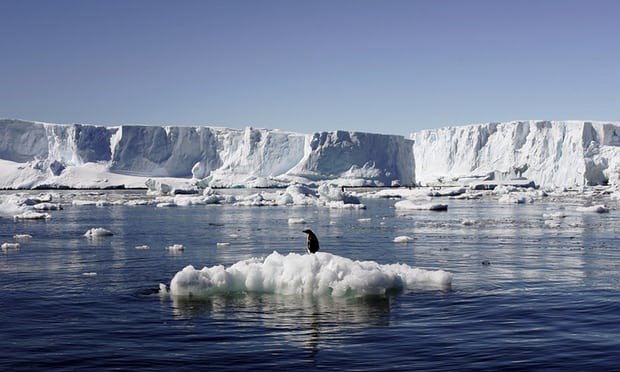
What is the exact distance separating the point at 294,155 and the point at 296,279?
116 meters

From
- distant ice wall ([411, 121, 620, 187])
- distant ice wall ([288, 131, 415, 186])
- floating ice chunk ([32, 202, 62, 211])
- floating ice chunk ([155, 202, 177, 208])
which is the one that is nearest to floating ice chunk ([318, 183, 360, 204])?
floating ice chunk ([155, 202, 177, 208])

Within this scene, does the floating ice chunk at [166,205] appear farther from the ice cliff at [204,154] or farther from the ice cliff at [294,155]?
the ice cliff at [204,154]

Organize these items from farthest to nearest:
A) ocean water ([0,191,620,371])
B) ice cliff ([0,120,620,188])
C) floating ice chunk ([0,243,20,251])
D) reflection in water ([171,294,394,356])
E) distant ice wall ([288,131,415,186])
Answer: distant ice wall ([288,131,415,186]) < ice cliff ([0,120,620,188]) < floating ice chunk ([0,243,20,251]) < reflection in water ([171,294,394,356]) < ocean water ([0,191,620,371])

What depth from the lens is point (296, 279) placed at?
13055 mm

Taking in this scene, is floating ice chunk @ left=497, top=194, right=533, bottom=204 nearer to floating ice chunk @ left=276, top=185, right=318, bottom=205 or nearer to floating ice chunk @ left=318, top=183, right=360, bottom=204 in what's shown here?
floating ice chunk @ left=318, top=183, right=360, bottom=204

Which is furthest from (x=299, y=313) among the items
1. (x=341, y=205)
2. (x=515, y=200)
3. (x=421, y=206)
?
(x=515, y=200)

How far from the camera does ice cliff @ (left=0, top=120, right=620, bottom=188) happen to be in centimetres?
11044

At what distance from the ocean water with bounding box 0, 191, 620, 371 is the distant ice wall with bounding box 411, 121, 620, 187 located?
77.8 meters

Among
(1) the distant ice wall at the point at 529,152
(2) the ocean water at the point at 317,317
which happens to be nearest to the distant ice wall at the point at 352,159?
(1) the distant ice wall at the point at 529,152

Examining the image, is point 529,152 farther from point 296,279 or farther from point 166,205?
point 296,279

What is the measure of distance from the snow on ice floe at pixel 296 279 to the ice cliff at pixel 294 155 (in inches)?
3654

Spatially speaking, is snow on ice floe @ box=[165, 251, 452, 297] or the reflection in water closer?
the reflection in water

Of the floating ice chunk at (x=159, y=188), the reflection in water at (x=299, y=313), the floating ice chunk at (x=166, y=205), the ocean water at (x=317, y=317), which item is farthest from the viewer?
the floating ice chunk at (x=159, y=188)

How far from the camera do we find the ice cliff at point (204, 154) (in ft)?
382
